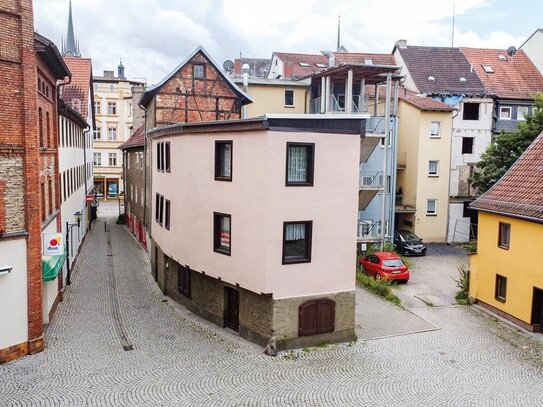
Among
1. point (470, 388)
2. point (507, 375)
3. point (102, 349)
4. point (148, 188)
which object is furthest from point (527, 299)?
point (148, 188)

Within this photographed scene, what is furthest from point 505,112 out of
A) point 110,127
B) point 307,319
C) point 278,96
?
point 110,127

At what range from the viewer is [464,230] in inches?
1432

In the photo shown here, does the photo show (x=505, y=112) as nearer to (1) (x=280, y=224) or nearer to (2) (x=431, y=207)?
(2) (x=431, y=207)

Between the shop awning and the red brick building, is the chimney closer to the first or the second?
the red brick building

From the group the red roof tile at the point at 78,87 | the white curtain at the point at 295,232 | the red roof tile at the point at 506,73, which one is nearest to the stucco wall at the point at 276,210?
the white curtain at the point at 295,232

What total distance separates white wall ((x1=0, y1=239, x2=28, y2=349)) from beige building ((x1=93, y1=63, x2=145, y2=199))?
52.5 meters

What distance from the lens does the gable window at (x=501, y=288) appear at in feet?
67.1

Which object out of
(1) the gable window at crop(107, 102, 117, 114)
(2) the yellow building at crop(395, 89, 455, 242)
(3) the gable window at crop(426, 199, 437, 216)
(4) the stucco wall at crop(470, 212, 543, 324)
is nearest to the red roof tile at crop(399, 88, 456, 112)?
(2) the yellow building at crop(395, 89, 455, 242)

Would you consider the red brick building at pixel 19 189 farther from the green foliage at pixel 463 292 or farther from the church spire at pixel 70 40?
the church spire at pixel 70 40

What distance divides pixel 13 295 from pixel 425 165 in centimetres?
2753

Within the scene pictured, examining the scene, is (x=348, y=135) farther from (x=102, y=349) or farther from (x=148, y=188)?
(x=148, y=188)

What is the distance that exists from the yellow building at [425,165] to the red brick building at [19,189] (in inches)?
989

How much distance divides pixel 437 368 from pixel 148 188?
20.9 m

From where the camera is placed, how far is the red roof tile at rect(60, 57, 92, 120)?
39.3m
